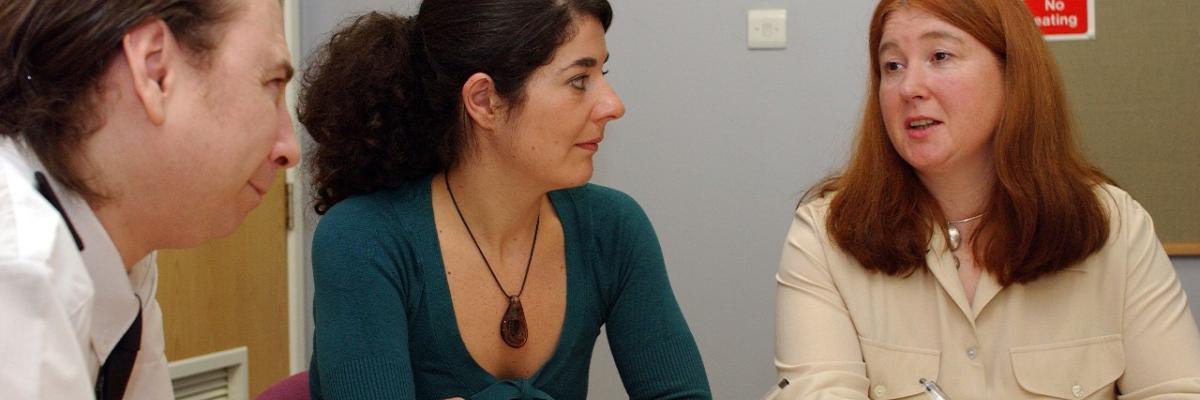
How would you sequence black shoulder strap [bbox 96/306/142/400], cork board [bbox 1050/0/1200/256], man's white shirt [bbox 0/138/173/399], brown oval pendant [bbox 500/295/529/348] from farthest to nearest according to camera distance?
cork board [bbox 1050/0/1200/256] → brown oval pendant [bbox 500/295/529/348] → black shoulder strap [bbox 96/306/142/400] → man's white shirt [bbox 0/138/173/399]

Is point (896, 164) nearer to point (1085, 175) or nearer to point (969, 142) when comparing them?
point (969, 142)

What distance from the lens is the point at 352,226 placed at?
1583 millimetres

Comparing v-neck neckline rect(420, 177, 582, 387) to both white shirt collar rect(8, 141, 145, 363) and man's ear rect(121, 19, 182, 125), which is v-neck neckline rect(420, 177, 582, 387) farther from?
man's ear rect(121, 19, 182, 125)

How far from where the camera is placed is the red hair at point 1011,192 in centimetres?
174

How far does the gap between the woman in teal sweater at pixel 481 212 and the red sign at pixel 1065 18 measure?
146 centimetres

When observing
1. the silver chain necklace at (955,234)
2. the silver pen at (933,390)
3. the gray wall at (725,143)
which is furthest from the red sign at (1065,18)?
the silver pen at (933,390)

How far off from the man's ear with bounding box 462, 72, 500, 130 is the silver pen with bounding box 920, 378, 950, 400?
747mm

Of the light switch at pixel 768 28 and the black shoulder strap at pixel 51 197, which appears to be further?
the light switch at pixel 768 28

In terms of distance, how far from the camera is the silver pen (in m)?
1.64

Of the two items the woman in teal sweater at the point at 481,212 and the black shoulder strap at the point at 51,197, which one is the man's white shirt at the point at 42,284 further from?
the woman in teal sweater at the point at 481,212

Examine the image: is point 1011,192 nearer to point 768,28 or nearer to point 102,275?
point 768,28

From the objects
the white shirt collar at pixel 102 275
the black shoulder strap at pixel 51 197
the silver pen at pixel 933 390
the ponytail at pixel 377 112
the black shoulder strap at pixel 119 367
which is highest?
the ponytail at pixel 377 112

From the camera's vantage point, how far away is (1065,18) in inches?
106

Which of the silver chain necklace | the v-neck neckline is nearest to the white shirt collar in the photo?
the v-neck neckline
